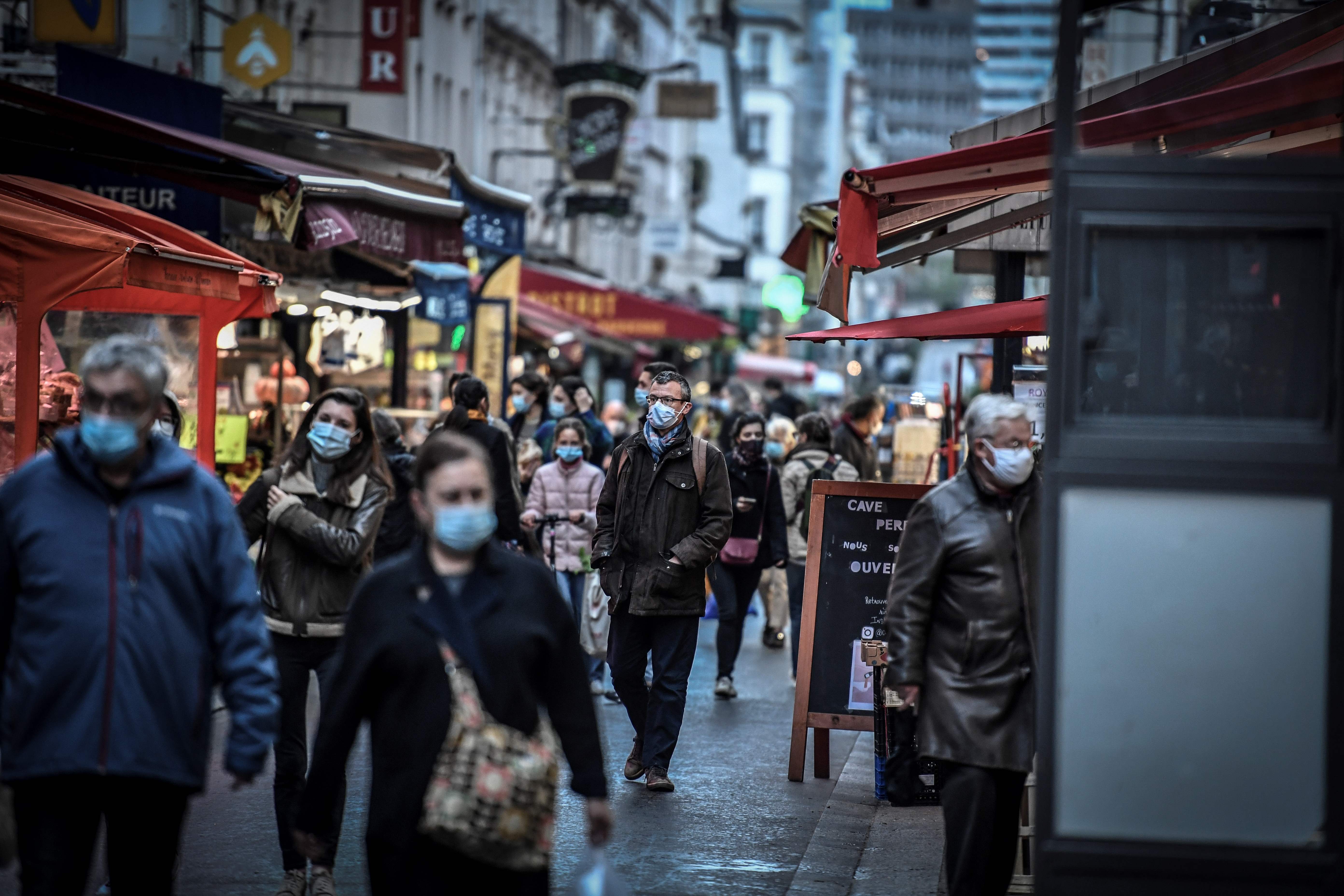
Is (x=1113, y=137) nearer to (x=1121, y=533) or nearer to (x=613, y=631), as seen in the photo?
(x=1121, y=533)

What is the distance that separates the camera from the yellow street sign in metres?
15.9

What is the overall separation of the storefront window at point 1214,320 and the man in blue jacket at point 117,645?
2223mm

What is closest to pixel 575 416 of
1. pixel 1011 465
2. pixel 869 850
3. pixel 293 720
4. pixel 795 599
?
pixel 795 599

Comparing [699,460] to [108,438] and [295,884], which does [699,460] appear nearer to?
[295,884]

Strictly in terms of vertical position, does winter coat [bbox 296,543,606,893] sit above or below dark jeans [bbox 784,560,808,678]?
above

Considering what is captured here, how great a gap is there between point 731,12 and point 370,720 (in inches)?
2962

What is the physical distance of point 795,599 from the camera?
12008mm

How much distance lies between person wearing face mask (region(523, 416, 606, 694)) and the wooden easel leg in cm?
281

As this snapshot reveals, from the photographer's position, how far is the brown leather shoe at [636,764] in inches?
335

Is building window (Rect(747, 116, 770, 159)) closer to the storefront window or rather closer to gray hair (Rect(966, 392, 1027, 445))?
gray hair (Rect(966, 392, 1027, 445))

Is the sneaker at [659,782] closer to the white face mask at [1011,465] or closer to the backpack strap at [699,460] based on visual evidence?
the backpack strap at [699,460]

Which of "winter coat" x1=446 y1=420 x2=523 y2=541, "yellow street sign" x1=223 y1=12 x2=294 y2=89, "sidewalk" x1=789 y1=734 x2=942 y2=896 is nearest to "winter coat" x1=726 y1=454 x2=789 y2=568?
"winter coat" x1=446 y1=420 x2=523 y2=541

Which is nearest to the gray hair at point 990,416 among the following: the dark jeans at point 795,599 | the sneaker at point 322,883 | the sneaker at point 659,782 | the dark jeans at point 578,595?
the sneaker at point 322,883

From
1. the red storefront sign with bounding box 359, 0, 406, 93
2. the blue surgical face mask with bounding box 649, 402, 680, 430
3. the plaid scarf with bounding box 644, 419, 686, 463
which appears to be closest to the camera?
the blue surgical face mask with bounding box 649, 402, 680, 430
